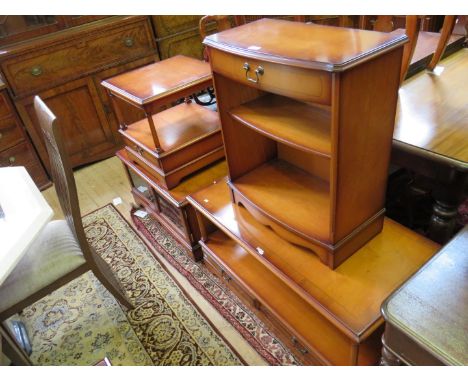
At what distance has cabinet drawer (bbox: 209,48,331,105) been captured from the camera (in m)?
0.90

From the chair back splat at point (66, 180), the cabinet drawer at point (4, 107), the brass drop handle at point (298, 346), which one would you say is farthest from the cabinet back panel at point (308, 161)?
the cabinet drawer at point (4, 107)

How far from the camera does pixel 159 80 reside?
72.2 inches

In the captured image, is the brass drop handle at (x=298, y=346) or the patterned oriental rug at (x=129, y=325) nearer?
the brass drop handle at (x=298, y=346)

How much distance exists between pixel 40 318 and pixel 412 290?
167 centimetres

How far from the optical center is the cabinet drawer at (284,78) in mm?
900

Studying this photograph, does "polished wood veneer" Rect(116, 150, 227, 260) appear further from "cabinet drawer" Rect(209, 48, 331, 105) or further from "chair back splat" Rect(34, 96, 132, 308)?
"cabinet drawer" Rect(209, 48, 331, 105)

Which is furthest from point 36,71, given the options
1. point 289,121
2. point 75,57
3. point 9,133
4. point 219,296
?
point 289,121

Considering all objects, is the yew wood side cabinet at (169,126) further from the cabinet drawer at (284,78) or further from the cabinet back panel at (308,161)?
the cabinet drawer at (284,78)

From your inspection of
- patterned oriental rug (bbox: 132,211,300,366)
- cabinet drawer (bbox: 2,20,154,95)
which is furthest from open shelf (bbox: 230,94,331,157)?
cabinet drawer (bbox: 2,20,154,95)

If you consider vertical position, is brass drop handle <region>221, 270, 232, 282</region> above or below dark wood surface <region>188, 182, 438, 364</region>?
below

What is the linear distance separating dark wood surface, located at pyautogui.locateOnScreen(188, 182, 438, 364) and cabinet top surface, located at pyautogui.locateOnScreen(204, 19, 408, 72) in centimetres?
66

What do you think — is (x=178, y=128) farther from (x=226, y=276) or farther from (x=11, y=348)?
(x=11, y=348)

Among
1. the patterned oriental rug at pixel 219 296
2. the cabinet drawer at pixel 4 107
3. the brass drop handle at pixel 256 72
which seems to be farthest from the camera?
the cabinet drawer at pixel 4 107

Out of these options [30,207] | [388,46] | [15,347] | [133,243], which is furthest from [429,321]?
[133,243]
